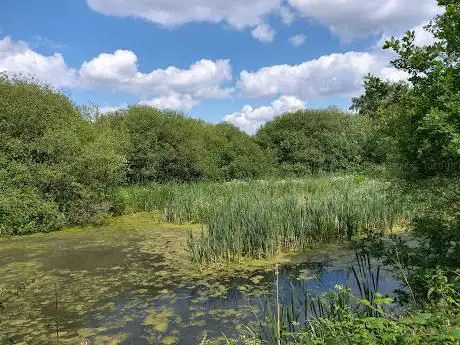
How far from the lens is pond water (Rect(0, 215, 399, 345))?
4891mm

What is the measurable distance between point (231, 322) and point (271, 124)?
20.0m

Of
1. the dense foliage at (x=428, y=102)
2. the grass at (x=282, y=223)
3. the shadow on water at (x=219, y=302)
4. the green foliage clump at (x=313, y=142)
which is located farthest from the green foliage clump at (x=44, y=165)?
the green foliage clump at (x=313, y=142)

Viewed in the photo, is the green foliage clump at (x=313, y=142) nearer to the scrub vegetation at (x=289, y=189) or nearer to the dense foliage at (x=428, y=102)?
the scrub vegetation at (x=289, y=189)

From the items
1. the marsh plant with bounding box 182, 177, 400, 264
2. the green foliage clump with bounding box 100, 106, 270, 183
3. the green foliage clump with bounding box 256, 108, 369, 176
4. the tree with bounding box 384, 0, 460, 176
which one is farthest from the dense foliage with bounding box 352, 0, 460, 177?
the green foliage clump with bounding box 256, 108, 369, 176

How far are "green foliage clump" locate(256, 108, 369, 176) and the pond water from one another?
44.0 feet

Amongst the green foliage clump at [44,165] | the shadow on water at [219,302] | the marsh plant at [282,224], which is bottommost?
the shadow on water at [219,302]

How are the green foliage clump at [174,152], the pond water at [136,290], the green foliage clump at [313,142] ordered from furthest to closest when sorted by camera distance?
the green foliage clump at [313,142] → the green foliage clump at [174,152] → the pond water at [136,290]

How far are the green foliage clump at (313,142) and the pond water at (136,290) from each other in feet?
44.0

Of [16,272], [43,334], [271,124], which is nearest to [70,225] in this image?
[16,272]

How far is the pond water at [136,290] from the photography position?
489 centimetres

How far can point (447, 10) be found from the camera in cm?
357

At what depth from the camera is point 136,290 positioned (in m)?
6.34

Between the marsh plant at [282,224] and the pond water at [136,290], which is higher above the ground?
the marsh plant at [282,224]

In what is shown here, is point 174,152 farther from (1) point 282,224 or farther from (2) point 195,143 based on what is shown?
(1) point 282,224
